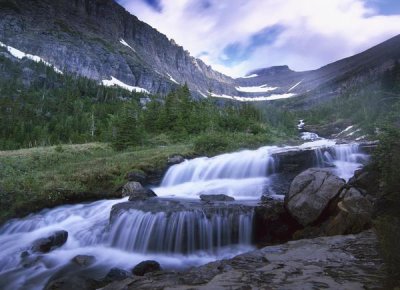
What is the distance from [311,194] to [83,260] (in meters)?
9.60

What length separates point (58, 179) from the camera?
74.4ft

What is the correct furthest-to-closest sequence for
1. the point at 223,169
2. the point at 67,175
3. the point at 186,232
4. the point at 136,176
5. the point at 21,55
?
1. the point at 21,55
2. the point at 223,169
3. the point at 136,176
4. the point at 67,175
5. the point at 186,232

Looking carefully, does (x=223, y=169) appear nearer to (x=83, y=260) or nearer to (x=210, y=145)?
(x=210, y=145)

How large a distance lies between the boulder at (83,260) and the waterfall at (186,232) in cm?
144

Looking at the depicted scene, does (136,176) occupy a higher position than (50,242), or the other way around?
(136,176)

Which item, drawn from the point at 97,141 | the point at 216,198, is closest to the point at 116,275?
the point at 216,198

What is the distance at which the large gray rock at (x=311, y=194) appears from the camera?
13.3m

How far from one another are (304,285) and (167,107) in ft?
159

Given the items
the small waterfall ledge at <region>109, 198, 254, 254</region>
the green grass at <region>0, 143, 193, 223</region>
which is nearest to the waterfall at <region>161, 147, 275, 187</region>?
the green grass at <region>0, 143, 193, 223</region>

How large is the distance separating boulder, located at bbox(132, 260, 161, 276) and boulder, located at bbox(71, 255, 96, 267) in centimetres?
245

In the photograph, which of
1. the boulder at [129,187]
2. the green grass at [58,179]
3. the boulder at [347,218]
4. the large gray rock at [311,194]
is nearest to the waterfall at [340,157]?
the large gray rock at [311,194]

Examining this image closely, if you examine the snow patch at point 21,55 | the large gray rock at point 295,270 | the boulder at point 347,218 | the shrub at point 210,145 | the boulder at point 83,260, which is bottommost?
the boulder at point 83,260

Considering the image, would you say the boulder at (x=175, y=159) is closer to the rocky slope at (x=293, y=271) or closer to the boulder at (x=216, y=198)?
the boulder at (x=216, y=198)

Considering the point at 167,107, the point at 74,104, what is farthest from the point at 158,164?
the point at 74,104
